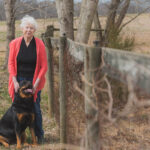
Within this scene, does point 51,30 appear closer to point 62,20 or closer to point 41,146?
point 62,20

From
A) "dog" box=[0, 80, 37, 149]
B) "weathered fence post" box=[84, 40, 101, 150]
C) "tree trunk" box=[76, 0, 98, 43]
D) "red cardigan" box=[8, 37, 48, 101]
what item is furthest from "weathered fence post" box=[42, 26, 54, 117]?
"weathered fence post" box=[84, 40, 101, 150]

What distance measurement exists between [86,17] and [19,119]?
270 centimetres

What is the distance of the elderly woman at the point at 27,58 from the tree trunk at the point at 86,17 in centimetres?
167

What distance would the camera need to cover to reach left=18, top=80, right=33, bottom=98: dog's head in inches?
169

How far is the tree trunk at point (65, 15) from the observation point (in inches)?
251

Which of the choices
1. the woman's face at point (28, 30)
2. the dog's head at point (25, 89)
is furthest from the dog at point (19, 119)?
the woman's face at point (28, 30)

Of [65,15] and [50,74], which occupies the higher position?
[65,15]

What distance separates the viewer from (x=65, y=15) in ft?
20.9

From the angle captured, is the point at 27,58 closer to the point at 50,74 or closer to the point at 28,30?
the point at 28,30

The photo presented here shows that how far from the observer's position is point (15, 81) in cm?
441

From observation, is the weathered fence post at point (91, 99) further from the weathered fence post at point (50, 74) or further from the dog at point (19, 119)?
the weathered fence post at point (50, 74)

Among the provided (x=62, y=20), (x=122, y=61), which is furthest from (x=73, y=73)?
(x=62, y=20)

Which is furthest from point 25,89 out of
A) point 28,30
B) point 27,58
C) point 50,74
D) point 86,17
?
point 86,17

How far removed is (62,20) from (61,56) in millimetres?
2731
